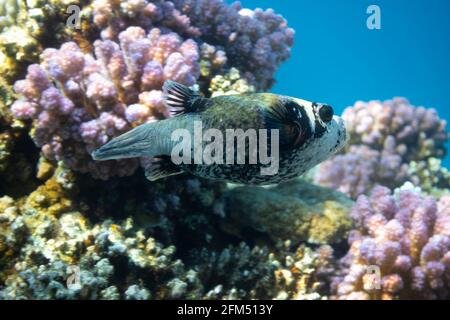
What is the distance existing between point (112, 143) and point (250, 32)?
3.79m

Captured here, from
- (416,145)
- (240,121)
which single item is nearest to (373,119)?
(416,145)

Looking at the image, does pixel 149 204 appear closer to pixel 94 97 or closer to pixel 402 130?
pixel 94 97

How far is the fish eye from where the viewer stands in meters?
2.42

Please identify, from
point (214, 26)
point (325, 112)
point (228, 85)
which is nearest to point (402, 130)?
point (214, 26)

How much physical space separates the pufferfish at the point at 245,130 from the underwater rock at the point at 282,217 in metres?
2.18

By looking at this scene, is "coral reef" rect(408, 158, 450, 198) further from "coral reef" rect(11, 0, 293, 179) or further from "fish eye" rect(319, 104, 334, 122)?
"fish eye" rect(319, 104, 334, 122)

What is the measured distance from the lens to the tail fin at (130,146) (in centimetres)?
236

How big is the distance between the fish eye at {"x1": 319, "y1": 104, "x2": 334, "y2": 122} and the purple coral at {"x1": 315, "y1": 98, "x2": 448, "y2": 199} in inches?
241

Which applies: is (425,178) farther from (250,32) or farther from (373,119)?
(250,32)

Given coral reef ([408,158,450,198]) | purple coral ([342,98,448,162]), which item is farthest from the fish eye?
purple coral ([342,98,448,162])

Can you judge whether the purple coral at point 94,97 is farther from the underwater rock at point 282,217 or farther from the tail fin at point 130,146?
the underwater rock at point 282,217

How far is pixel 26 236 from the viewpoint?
3.51 meters

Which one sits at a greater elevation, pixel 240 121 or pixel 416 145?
pixel 416 145

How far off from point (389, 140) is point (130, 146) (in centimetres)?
831
